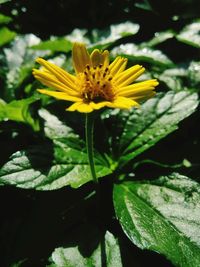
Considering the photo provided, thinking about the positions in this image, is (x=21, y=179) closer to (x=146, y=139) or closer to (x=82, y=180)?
(x=82, y=180)

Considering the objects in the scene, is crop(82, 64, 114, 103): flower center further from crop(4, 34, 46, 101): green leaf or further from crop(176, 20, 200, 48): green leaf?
crop(176, 20, 200, 48): green leaf

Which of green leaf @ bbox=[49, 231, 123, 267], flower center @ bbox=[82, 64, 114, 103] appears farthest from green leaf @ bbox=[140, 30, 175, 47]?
green leaf @ bbox=[49, 231, 123, 267]

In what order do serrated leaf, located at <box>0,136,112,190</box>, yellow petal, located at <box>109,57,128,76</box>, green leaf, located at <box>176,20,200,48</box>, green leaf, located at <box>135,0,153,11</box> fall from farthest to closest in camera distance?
green leaf, located at <box>135,0,153,11</box>, green leaf, located at <box>176,20,200,48</box>, yellow petal, located at <box>109,57,128,76</box>, serrated leaf, located at <box>0,136,112,190</box>

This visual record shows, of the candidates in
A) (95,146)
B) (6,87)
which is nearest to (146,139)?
(95,146)

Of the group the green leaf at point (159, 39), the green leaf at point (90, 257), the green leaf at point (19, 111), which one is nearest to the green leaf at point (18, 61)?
the green leaf at point (19, 111)

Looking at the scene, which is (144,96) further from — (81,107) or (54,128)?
(54,128)
